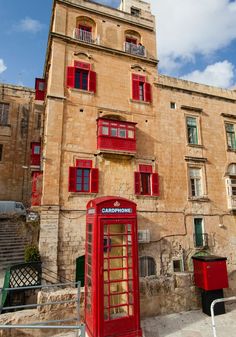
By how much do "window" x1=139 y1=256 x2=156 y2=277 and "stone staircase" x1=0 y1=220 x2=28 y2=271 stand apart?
7153 millimetres

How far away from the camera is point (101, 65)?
48.0 feet

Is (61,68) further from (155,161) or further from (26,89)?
(26,89)

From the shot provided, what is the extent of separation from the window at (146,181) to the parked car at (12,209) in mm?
11015

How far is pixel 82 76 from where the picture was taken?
14.1 meters

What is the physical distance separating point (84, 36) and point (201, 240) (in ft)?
50.2

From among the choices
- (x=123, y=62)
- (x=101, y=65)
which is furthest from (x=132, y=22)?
(x=101, y=65)

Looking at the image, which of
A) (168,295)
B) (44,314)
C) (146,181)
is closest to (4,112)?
(146,181)

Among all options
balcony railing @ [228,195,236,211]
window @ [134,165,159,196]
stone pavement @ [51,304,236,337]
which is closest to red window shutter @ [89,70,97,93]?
window @ [134,165,159,196]

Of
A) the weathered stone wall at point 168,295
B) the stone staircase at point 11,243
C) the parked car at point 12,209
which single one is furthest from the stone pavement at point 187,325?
the parked car at point 12,209

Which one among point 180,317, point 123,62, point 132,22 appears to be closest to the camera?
point 180,317

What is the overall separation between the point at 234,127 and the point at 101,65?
36.1 feet

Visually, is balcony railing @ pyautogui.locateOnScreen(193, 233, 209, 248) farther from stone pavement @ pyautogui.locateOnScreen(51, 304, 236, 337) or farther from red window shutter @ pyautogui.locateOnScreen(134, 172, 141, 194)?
stone pavement @ pyautogui.locateOnScreen(51, 304, 236, 337)

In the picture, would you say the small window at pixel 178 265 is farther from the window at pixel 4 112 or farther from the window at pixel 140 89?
the window at pixel 4 112

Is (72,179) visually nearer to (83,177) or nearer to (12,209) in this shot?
(83,177)
